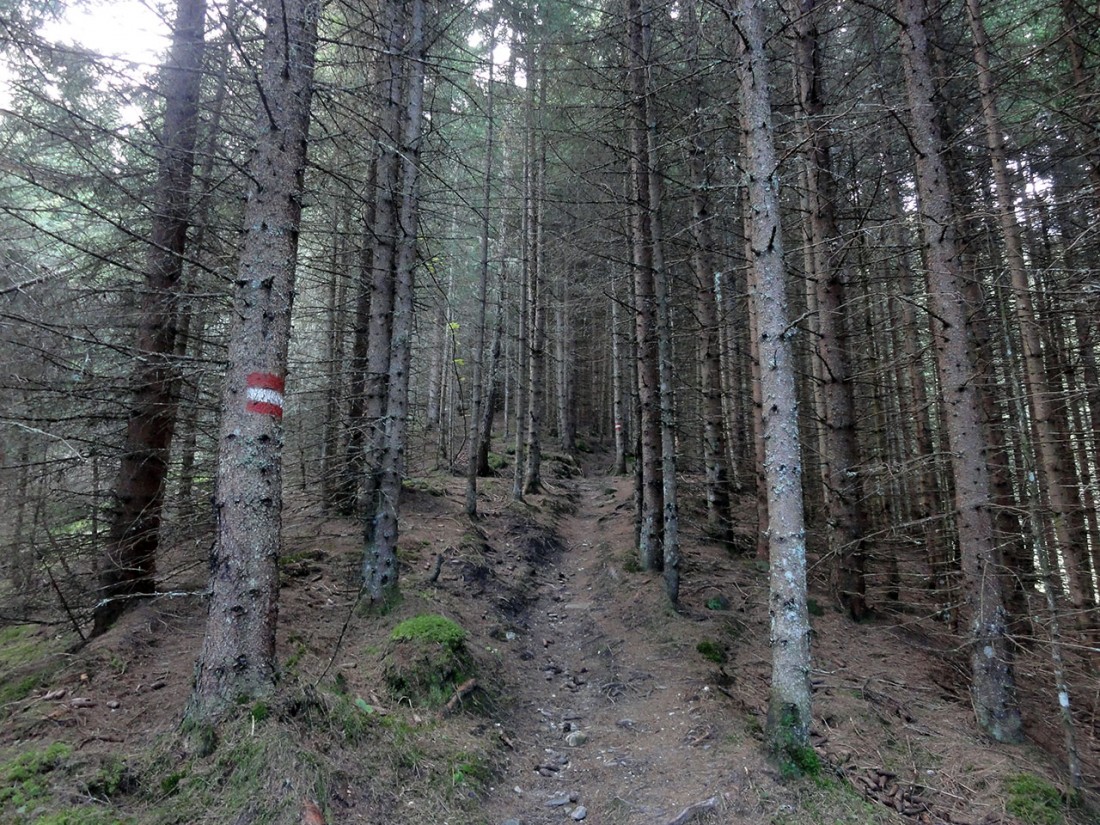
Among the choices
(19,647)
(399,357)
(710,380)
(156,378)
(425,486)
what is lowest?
(19,647)

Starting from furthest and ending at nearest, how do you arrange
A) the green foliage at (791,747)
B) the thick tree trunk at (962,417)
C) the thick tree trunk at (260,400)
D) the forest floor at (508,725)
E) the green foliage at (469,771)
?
the thick tree trunk at (962,417) < the green foliage at (469,771) < the green foliage at (791,747) < the thick tree trunk at (260,400) < the forest floor at (508,725)

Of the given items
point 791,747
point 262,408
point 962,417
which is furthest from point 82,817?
point 962,417

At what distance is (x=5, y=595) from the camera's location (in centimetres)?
594

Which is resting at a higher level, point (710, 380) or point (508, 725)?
point (710, 380)

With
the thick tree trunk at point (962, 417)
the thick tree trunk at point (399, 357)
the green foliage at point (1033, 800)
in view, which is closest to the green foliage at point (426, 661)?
the thick tree trunk at point (399, 357)

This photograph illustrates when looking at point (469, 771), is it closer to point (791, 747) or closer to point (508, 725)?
point (508, 725)

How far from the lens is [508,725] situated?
5996 millimetres

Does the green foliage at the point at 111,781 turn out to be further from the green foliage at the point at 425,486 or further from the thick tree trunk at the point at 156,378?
the green foliage at the point at 425,486

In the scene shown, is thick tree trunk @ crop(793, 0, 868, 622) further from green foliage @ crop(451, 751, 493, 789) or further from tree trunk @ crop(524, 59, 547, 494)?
tree trunk @ crop(524, 59, 547, 494)

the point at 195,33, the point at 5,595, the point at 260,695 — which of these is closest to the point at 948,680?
the point at 260,695

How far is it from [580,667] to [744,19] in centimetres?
773

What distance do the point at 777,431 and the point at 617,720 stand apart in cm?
→ 367

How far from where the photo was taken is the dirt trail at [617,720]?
15.1 feet

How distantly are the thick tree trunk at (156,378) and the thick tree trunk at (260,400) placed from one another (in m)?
2.07
